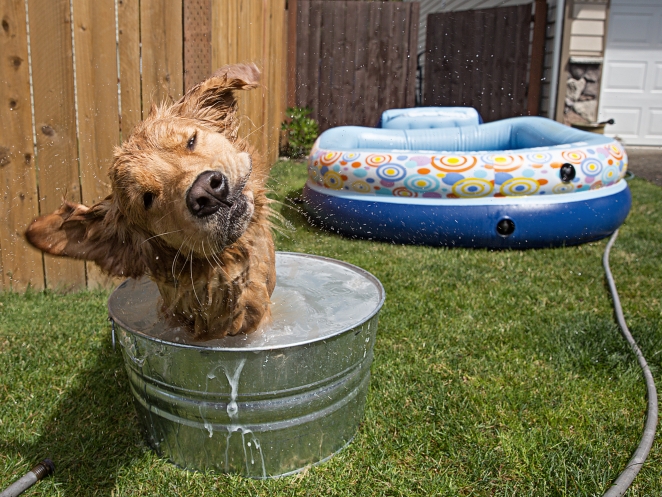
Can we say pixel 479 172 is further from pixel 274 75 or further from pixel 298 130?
pixel 298 130

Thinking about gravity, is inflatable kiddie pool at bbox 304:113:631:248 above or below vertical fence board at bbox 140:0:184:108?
below

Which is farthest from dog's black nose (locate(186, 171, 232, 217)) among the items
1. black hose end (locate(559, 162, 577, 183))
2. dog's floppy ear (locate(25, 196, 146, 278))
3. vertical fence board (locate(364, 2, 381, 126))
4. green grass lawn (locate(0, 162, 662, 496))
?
vertical fence board (locate(364, 2, 381, 126))


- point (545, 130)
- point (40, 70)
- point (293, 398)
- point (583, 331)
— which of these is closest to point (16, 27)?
point (40, 70)

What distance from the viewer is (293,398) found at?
2.46m

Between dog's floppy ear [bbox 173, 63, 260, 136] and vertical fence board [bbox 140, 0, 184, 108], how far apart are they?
1.62 metres

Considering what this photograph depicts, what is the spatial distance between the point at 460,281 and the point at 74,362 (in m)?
2.94

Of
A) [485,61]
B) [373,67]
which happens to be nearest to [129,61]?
[373,67]

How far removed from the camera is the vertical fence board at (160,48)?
4.32 meters

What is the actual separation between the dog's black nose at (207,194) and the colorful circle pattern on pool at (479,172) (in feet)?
12.5

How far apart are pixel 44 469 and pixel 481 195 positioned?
4384 millimetres

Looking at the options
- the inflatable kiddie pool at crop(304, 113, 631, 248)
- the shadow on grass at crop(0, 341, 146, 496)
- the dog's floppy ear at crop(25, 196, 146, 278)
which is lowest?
the shadow on grass at crop(0, 341, 146, 496)

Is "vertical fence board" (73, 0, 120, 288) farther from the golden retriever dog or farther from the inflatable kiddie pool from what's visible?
the inflatable kiddie pool

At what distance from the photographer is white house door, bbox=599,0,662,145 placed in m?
11.6

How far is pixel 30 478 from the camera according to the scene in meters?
2.50
